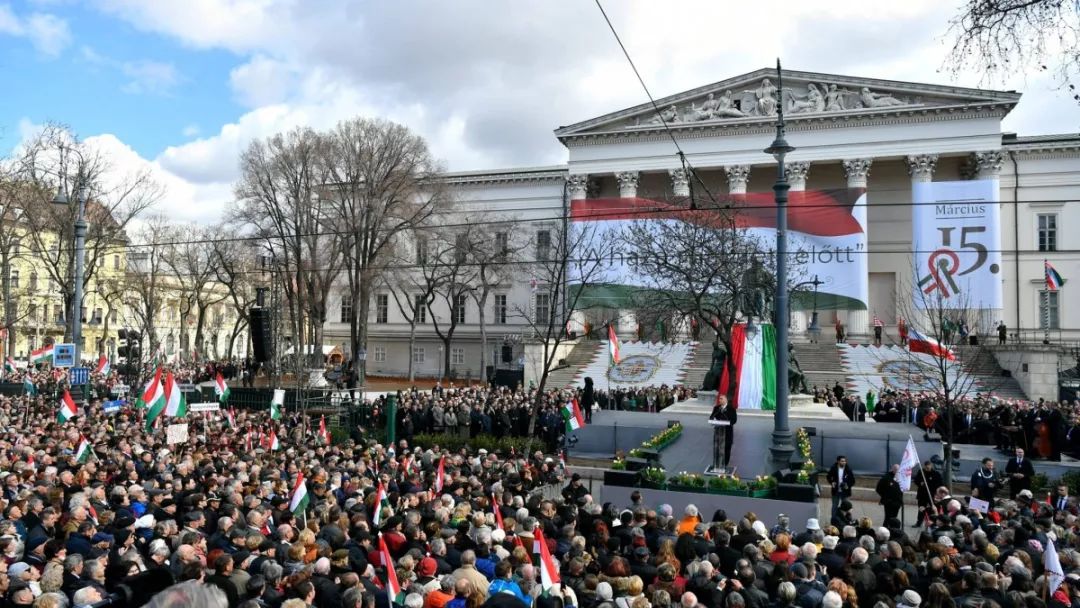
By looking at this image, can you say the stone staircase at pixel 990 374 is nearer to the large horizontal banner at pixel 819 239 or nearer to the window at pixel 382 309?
the large horizontal banner at pixel 819 239

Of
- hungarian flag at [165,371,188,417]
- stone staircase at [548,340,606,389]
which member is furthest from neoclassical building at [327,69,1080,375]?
hungarian flag at [165,371,188,417]

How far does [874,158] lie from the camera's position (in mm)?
51906

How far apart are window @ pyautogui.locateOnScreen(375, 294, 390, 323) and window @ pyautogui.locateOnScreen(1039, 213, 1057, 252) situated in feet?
158

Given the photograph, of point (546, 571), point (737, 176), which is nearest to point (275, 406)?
point (546, 571)

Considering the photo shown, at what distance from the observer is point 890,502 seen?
14078 millimetres

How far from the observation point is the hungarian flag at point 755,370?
22.3 metres

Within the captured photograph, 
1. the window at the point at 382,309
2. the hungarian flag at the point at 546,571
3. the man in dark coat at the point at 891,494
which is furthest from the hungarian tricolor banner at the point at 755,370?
the window at the point at 382,309

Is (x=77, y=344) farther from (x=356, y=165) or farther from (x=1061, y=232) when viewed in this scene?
(x=1061, y=232)

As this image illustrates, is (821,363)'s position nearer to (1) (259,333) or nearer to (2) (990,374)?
(2) (990,374)

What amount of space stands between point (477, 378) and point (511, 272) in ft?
27.2

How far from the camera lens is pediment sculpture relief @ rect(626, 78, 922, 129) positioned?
51875mm

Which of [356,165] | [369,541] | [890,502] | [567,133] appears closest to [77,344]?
[356,165]

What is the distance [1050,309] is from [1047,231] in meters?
5.47

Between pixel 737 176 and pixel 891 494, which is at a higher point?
pixel 737 176
